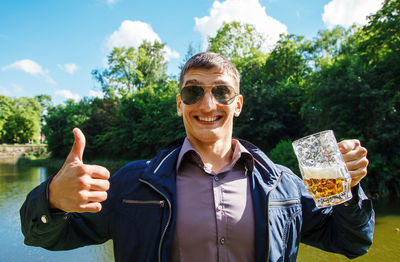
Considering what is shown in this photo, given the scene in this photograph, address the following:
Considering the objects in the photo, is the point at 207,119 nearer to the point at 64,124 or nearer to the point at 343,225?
the point at 343,225

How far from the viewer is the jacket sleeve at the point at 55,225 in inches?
54.5

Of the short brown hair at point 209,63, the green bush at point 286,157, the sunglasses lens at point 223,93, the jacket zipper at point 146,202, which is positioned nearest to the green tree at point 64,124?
the green bush at point 286,157

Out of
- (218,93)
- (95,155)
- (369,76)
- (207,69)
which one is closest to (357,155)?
(218,93)

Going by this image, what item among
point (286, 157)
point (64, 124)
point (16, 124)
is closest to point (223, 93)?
point (286, 157)

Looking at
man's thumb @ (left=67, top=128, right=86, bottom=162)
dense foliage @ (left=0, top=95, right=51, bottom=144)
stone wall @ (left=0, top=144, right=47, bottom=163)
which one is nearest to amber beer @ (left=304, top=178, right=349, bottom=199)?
man's thumb @ (left=67, top=128, right=86, bottom=162)

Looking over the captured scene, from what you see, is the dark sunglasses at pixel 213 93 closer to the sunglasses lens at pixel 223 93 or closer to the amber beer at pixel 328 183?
the sunglasses lens at pixel 223 93

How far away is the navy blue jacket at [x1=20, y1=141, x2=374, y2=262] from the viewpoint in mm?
1627

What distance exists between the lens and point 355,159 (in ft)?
4.97

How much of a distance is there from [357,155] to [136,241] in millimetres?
1422

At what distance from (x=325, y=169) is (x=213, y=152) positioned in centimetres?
83

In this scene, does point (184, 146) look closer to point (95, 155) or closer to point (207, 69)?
point (207, 69)

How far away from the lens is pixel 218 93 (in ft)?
6.98

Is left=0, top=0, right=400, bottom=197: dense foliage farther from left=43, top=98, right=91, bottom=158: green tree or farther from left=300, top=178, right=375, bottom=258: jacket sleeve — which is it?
left=300, top=178, right=375, bottom=258: jacket sleeve

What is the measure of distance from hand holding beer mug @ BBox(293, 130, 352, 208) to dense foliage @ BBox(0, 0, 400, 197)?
11503 mm
